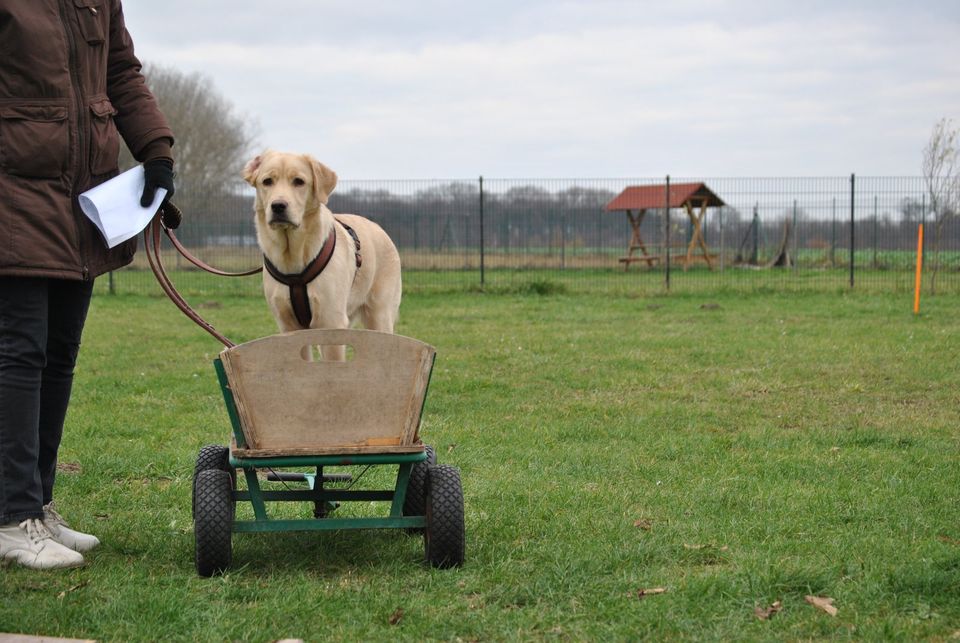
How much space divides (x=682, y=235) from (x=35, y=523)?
80.7 feet

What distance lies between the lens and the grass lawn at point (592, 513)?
3.14 metres

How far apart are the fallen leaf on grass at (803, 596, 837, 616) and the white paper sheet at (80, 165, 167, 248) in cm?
277

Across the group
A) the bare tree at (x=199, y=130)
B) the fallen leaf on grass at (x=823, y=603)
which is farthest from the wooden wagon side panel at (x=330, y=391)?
the bare tree at (x=199, y=130)

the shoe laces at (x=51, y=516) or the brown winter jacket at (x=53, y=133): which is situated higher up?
the brown winter jacket at (x=53, y=133)

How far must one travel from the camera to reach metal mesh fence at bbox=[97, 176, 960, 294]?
64.5 ft

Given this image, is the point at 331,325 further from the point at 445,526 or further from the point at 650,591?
the point at 650,591

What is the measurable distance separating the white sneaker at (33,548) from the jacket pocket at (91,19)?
72.2 inches

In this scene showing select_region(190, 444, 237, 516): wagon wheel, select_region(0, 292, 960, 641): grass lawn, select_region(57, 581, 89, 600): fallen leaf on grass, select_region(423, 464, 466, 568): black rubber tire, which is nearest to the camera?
select_region(0, 292, 960, 641): grass lawn

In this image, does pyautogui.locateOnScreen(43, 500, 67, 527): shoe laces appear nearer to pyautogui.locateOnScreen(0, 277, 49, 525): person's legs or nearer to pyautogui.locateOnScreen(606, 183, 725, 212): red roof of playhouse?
pyautogui.locateOnScreen(0, 277, 49, 525): person's legs

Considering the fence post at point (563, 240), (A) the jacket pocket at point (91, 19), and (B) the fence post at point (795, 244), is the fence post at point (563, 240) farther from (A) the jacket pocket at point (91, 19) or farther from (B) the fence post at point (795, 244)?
(A) the jacket pocket at point (91, 19)

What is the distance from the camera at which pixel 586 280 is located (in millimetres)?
20859

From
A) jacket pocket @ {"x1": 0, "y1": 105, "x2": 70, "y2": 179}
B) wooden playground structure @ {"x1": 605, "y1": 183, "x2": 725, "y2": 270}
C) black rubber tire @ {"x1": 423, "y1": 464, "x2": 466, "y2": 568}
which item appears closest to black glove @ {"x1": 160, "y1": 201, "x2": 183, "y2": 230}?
jacket pocket @ {"x1": 0, "y1": 105, "x2": 70, "y2": 179}

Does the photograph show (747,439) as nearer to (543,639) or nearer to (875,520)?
(875,520)

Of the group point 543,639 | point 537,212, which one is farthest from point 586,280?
point 543,639
